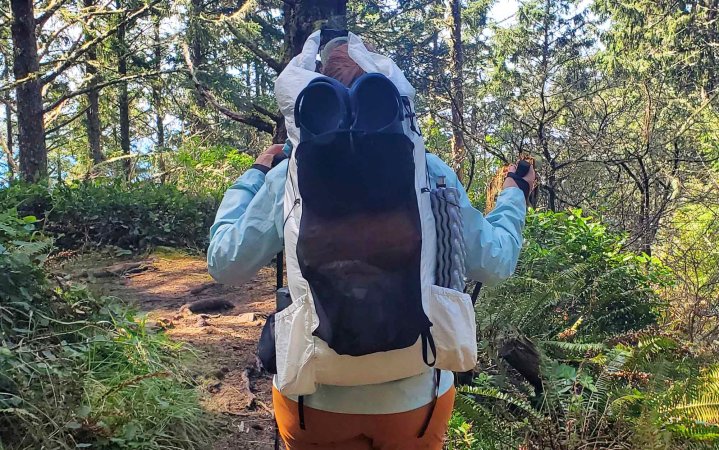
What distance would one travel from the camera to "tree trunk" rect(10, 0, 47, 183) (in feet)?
31.6

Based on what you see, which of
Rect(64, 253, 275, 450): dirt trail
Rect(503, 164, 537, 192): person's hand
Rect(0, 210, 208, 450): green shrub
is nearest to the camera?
Rect(503, 164, 537, 192): person's hand

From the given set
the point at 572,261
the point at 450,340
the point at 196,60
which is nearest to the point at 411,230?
the point at 450,340

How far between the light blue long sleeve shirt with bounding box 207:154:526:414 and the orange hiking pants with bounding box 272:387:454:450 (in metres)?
0.02

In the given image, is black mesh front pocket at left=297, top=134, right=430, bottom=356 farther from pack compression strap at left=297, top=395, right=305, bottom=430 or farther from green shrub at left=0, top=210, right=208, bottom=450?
green shrub at left=0, top=210, right=208, bottom=450

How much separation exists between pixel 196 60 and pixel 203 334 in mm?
13644

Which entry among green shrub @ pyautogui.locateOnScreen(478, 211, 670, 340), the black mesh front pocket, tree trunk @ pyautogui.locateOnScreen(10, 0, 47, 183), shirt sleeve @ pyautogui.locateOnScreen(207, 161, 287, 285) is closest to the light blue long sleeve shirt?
shirt sleeve @ pyautogui.locateOnScreen(207, 161, 287, 285)

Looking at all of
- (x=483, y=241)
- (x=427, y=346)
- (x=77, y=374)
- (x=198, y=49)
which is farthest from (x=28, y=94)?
(x=427, y=346)

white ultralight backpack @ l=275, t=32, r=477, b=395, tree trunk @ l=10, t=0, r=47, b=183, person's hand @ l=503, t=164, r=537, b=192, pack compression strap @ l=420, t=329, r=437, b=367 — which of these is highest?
tree trunk @ l=10, t=0, r=47, b=183

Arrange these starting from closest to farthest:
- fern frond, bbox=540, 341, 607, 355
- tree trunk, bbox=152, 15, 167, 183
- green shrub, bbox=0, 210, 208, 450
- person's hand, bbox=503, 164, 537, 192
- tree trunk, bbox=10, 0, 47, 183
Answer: person's hand, bbox=503, 164, 537, 192
green shrub, bbox=0, 210, 208, 450
fern frond, bbox=540, 341, 607, 355
tree trunk, bbox=10, 0, 47, 183
tree trunk, bbox=152, 15, 167, 183

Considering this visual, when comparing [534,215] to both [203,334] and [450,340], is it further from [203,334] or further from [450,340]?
[450,340]

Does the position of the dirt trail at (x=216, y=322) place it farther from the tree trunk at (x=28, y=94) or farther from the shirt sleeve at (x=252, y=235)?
the tree trunk at (x=28, y=94)

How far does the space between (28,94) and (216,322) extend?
6854 millimetres

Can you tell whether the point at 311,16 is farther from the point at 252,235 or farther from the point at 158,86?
the point at 158,86

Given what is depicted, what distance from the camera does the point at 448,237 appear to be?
163 cm
